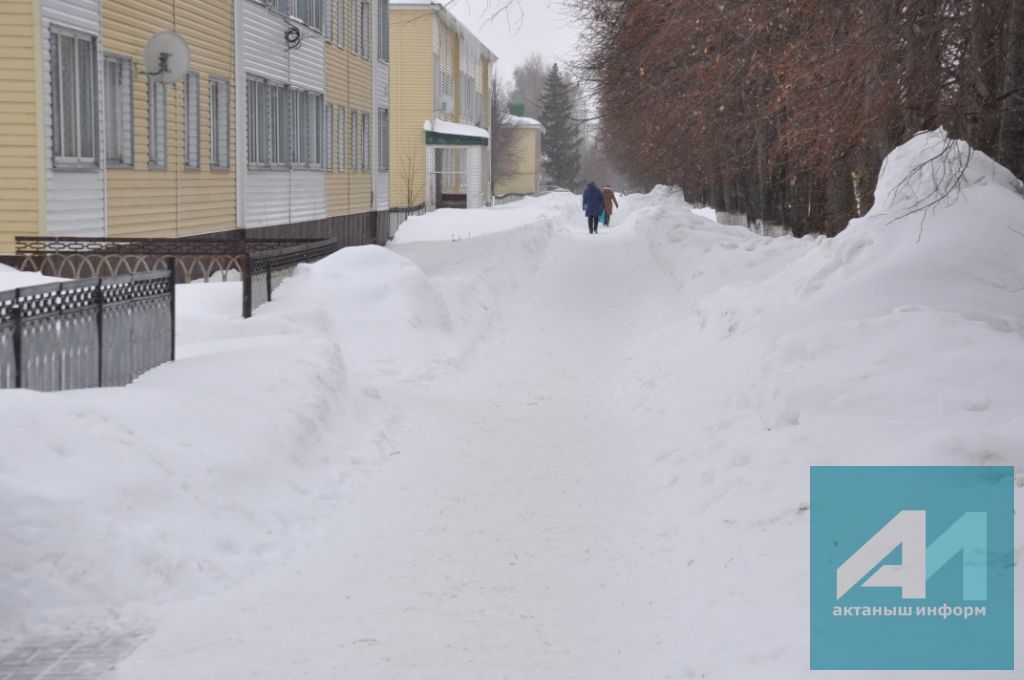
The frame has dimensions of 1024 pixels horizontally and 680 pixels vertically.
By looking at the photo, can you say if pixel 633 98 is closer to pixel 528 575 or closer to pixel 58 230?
pixel 58 230

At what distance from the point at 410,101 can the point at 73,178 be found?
125 feet

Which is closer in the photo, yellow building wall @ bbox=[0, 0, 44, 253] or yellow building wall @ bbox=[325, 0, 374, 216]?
yellow building wall @ bbox=[0, 0, 44, 253]

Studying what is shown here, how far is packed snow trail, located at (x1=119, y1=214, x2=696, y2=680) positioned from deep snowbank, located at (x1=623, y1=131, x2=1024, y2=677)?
0.36 meters

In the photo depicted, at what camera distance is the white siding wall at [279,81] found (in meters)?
22.4

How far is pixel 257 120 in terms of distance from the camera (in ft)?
77.9

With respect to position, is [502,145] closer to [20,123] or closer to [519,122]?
[519,122]

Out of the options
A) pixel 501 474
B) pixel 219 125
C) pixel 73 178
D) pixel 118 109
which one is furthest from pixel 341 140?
pixel 501 474

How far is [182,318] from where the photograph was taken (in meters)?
12.4

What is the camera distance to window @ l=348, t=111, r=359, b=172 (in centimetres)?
3262

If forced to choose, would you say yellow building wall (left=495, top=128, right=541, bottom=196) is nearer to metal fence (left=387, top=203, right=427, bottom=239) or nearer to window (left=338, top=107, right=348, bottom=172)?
metal fence (left=387, top=203, right=427, bottom=239)

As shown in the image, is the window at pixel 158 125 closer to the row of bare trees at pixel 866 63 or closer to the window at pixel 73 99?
the window at pixel 73 99

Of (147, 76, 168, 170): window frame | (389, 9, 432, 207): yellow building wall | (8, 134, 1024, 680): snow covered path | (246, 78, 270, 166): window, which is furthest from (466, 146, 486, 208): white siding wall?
(8, 134, 1024, 680): snow covered path

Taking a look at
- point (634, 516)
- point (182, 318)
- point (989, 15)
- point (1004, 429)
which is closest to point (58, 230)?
point (182, 318)

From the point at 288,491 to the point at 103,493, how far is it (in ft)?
5.44
